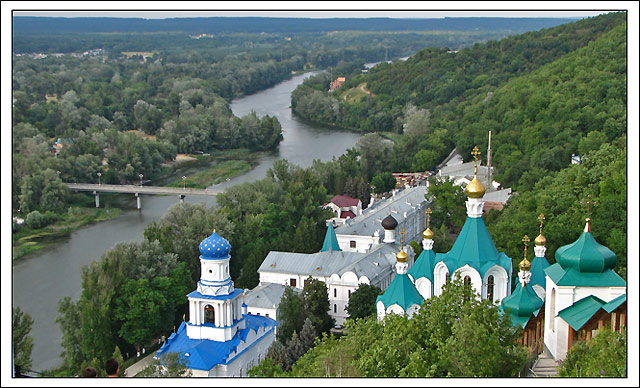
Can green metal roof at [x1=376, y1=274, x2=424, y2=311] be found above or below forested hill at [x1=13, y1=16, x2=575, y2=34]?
below

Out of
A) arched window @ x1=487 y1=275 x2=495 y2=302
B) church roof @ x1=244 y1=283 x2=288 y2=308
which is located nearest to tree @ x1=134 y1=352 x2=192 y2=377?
church roof @ x1=244 y1=283 x2=288 y2=308

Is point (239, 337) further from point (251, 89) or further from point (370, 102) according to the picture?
point (251, 89)

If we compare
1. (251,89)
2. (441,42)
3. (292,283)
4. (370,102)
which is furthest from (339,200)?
(441,42)

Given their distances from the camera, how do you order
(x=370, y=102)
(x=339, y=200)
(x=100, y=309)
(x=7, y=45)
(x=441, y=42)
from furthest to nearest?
(x=441, y=42) → (x=370, y=102) → (x=339, y=200) → (x=100, y=309) → (x=7, y=45)

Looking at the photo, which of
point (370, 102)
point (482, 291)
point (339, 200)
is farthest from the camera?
point (370, 102)

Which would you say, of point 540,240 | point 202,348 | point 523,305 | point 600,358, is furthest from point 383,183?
point 600,358

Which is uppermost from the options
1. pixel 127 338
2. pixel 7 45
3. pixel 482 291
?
pixel 7 45

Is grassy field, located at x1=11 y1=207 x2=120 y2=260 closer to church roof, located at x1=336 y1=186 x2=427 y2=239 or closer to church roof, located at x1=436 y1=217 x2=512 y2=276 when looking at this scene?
church roof, located at x1=336 y1=186 x2=427 y2=239
